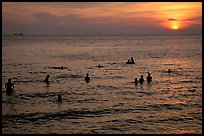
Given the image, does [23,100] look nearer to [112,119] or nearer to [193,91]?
[112,119]

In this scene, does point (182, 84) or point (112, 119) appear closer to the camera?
point (112, 119)

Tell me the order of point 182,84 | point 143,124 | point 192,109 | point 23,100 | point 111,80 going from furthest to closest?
point 111,80 → point 182,84 → point 23,100 → point 192,109 → point 143,124

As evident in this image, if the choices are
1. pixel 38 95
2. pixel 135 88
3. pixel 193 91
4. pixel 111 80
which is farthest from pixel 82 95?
pixel 193 91

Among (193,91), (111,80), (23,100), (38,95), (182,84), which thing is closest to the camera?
(23,100)

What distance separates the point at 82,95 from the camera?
2855 cm

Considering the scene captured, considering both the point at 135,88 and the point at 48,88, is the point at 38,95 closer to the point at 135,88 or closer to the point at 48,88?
the point at 48,88

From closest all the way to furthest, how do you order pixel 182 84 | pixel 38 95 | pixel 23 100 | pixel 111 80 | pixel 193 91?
pixel 23 100 < pixel 38 95 < pixel 193 91 < pixel 182 84 < pixel 111 80

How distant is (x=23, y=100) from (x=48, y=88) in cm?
562

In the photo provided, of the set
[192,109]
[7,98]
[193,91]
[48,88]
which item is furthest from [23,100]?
[193,91]

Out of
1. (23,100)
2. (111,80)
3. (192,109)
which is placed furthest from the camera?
(111,80)

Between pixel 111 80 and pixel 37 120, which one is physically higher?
pixel 111 80

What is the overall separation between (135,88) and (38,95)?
36.9ft

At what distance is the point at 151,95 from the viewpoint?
28.5m

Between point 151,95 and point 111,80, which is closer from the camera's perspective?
point 151,95
